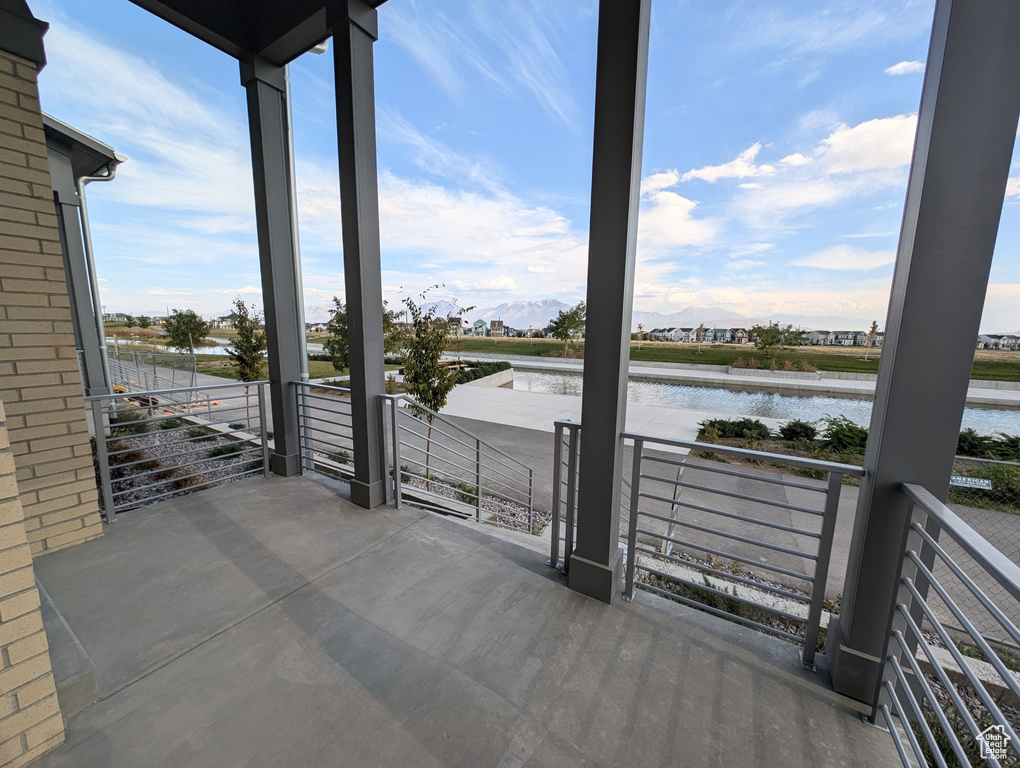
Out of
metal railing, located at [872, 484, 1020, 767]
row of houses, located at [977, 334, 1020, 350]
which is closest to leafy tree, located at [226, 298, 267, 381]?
metal railing, located at [872, 484, 1020, 767]

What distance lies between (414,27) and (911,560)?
559cm

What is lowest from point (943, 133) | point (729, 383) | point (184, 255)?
point (729, 383)

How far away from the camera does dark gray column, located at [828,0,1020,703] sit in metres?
1.11

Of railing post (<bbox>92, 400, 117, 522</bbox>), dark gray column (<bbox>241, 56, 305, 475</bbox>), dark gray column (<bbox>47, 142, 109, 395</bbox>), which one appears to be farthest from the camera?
dark gray column (<bbox>47, 142, 109, 395</bbox>)

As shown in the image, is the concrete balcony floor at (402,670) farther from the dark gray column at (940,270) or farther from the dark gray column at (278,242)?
the dark gray column at (278,242)

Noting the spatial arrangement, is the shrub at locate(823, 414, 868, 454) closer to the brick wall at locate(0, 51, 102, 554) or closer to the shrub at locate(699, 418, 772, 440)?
the shrub at locate(699, 418, 772, 440)

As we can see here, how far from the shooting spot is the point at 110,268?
6.77 metres

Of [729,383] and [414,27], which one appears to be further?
[729,383]

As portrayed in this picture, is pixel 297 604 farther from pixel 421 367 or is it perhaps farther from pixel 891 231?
pixel 421 367

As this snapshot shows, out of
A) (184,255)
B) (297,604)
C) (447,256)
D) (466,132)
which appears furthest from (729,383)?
(184,255)

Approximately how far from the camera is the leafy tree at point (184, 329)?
13.2 metres

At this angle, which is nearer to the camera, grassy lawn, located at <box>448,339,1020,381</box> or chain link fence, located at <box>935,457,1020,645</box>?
chain link fence, located at <box>935,457,1020,645</box>

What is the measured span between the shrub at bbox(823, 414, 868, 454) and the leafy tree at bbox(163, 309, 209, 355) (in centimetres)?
1894

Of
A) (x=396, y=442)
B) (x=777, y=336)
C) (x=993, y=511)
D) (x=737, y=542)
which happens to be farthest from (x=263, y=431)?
(x=777, y=336)
